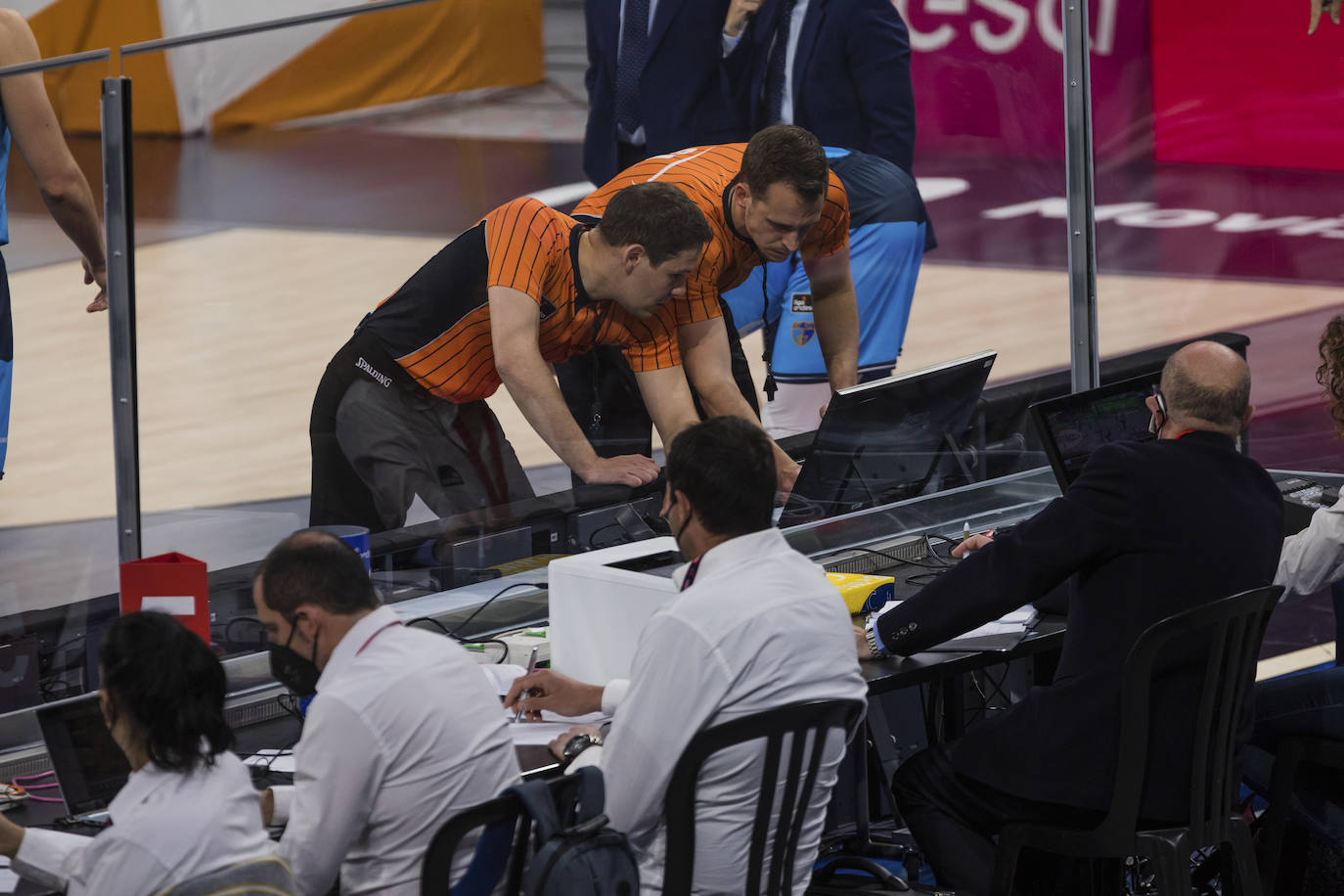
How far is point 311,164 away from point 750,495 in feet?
7.84

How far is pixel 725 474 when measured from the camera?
2.65 metres

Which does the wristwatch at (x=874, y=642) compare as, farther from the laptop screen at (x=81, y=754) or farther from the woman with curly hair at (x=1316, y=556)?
the laptop screen at (x=81, y=754)

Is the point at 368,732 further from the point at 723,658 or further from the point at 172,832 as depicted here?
the point at 723,658

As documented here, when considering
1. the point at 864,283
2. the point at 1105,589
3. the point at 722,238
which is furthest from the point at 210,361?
the point at 1105,589

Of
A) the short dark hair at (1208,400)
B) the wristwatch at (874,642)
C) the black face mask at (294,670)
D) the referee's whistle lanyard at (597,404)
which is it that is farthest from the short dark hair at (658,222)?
the black face mask at (294,670)

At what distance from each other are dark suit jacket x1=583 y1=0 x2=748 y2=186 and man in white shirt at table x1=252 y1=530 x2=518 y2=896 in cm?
230

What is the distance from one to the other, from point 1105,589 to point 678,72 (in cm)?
200

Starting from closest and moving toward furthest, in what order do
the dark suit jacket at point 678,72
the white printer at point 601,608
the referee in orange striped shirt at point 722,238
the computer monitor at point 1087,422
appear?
1. the white printer at point 601,608
2. the computer monitor at point 1087,422
3. the referee in orange striped shirt at point 722,238
4. the dark suit jacket at point 678,72

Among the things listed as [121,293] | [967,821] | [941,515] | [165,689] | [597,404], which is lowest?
[967,821]

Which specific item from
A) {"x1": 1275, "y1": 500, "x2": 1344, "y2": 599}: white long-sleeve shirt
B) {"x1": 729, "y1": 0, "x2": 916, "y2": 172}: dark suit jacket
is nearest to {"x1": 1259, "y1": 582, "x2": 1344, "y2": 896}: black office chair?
{"x1": 1275, "y1": 500, "x2": 1344, "y2": 599}: white long-sleeve shirt

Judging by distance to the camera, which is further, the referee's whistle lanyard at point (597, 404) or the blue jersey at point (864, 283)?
the blue jersey at point (864, 283)

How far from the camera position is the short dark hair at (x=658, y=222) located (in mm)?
3809

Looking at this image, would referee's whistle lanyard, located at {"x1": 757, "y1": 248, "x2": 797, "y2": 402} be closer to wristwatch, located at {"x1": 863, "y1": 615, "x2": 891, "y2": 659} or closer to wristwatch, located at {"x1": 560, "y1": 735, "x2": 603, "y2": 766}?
wristwatch, located at {"x1": 863, "y1": 615, "x2": 891, "y2": 659}

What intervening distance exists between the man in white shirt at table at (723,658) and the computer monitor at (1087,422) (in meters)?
1.41
